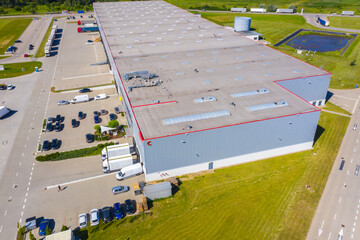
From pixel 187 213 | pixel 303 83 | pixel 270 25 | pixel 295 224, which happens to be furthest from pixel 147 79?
pixel 270 25

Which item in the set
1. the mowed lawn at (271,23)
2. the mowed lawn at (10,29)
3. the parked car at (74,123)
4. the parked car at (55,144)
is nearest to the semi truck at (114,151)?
the parked car at (55,144)

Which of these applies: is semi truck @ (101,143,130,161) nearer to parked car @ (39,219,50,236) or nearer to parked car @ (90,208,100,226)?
parked car @ (90,208,100,226)

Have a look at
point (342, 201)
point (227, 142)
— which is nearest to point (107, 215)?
point (227, 142)

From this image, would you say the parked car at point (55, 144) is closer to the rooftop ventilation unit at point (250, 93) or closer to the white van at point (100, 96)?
the white van at point (100, 96)

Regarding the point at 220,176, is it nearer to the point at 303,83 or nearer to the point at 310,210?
the point at 310,210

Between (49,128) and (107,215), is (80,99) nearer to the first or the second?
(49,128)
